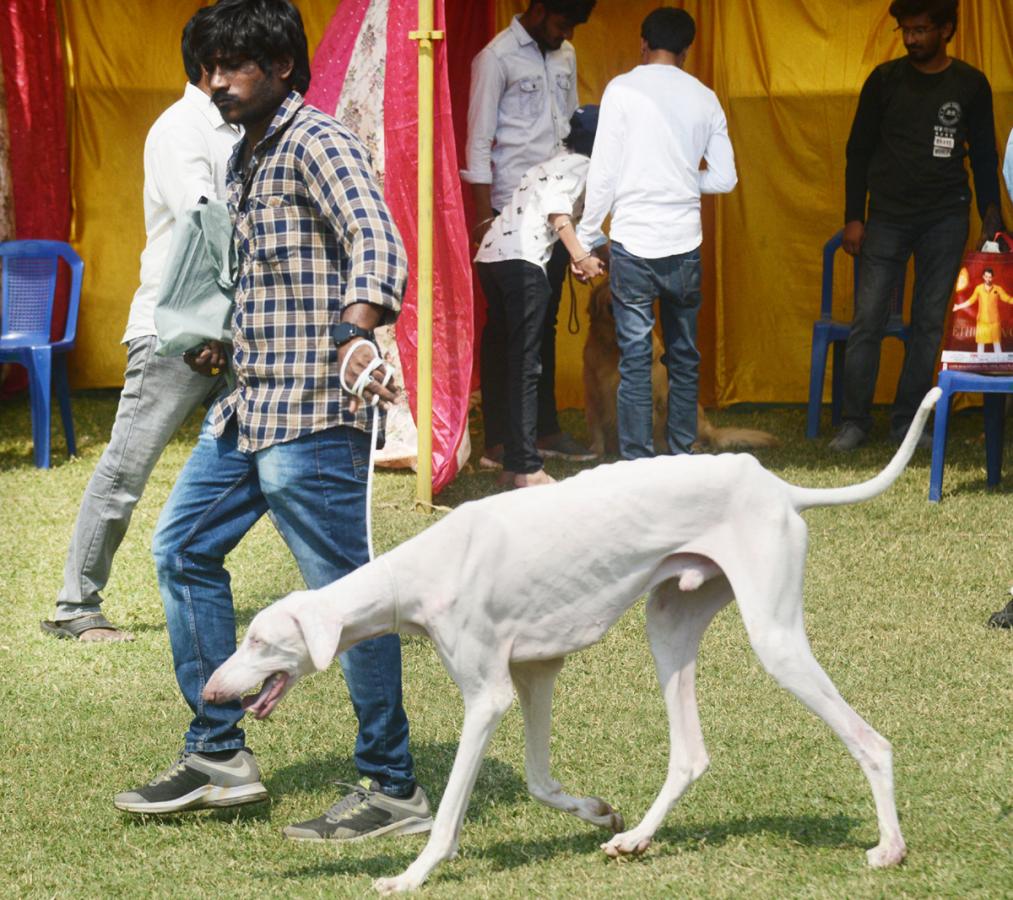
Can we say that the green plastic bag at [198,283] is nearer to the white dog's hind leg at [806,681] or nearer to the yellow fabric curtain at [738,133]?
the white dog's hind leg at [806,681]

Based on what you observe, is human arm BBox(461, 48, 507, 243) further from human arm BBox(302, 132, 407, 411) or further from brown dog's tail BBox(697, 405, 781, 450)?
human arm BBox(302, 132, 407, 411)

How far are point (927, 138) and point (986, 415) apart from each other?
Answer: 171 cm

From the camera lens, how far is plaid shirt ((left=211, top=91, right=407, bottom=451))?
11.5 ft

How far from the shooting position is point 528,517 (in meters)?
3.38

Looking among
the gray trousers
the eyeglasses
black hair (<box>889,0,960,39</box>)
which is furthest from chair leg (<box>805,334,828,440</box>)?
the gray trousers

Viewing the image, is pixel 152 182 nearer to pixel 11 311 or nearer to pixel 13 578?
pixel 13 578

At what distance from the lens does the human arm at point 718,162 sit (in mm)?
7320

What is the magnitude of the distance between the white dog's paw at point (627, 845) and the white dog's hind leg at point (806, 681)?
1.69 ft

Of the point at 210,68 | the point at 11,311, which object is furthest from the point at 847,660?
the point at 11,311

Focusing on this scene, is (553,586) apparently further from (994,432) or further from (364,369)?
(994,432)

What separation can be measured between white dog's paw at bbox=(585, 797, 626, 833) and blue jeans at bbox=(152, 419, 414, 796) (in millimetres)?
458

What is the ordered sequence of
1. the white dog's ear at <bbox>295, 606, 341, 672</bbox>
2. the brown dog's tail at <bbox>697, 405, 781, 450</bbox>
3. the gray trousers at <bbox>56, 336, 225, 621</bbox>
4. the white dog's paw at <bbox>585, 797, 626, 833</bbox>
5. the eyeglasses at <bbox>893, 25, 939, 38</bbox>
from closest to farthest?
the white dog's ear at <bbox>295, 606, 341, 672</bbox> < the white dog's paw at <bbox>585, 797, 626, 833</bbox> < the gray trousers at <bbox>56, 336, 225, 621</bbox> < the eyeglasses at <bbox>893, 25, 939, 38</bbox> < the brown dog's tail at <bbox>697, 405, 781, 450</bbox>

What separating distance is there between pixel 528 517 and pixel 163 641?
8.68 feet

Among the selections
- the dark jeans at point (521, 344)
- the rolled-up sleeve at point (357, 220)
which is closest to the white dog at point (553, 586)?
the rolled-up sleeve at point (357, 220)
